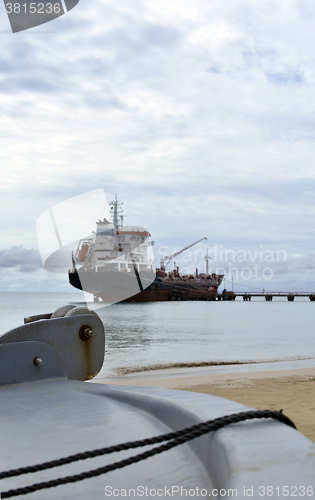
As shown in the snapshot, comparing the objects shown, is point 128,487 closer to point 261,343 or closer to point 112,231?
point 261,343

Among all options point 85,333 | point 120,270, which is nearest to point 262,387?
point 85,333

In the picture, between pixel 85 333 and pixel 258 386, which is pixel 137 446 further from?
pixel 258 386

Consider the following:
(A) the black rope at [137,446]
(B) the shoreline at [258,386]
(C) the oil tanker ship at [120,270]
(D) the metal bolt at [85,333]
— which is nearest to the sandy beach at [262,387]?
(B) the shoreline at [258,386]

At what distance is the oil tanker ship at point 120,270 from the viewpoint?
56.5 metres

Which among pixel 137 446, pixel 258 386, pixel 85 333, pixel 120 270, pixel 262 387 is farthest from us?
pixel 120 270

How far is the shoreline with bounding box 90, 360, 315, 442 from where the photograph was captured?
208 inches

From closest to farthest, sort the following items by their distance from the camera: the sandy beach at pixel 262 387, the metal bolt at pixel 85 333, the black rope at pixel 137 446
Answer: the black rope at pixel 137 446
the metal bolt at pixel 85 333
the sandy beach at pixel 262 387

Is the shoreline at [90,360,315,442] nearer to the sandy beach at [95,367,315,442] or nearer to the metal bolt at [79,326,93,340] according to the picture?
the sandy beach at [95,367,315,442]

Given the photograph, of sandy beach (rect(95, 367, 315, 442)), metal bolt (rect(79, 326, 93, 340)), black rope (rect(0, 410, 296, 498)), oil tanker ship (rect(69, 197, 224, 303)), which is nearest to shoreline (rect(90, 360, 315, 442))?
sandy beach (rect(95, 367, 315, 442))

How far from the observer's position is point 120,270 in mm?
57188

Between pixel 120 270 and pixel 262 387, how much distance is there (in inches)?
1961

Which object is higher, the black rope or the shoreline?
the black rope

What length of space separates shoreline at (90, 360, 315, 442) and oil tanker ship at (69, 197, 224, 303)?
44876 mm

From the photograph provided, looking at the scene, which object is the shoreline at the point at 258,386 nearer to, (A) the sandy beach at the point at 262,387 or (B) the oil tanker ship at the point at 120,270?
(A) the sandy beach at the point at 262,387
